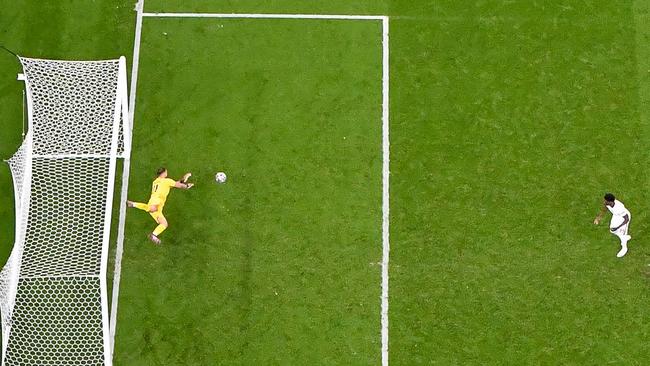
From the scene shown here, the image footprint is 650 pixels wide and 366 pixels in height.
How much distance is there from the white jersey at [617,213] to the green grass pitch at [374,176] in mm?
767

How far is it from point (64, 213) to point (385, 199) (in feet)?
19.1

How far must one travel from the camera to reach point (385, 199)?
49.8ft

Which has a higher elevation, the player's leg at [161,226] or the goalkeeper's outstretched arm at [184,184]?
the goalkeeper's outstretched arm at [184,184]

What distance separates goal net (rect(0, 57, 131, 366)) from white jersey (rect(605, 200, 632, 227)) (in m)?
8.50

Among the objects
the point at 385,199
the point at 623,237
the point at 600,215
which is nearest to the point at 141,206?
the point at 385,199

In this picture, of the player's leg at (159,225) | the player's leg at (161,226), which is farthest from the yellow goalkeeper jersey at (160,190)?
the player's leg at (161,226)

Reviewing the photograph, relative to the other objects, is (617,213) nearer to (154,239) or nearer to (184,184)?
(184,184)

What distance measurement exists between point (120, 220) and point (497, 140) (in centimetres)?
717

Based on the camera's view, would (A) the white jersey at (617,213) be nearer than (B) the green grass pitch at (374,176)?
Yes

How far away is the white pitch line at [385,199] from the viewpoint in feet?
47.4

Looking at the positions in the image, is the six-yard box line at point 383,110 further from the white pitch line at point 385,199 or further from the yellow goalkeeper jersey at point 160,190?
the yellow goalkeeper jersey at point 160,190

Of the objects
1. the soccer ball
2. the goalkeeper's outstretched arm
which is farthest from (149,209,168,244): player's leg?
the soccer ball

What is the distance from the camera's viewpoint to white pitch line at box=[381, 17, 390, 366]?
14446mm

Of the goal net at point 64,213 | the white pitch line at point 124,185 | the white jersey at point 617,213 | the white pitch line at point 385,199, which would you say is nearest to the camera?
the white jersey at point 617,213
